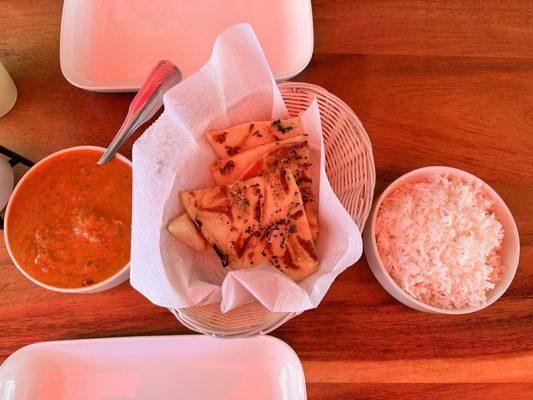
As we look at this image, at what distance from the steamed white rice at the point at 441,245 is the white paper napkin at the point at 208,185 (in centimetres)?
17

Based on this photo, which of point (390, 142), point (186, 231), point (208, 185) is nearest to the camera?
point (186, 231)

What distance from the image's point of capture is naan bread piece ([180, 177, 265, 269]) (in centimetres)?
94

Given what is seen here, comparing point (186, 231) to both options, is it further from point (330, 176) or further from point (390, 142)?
point (390, 142)

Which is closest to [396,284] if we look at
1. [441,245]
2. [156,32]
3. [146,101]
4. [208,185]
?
[441,245]

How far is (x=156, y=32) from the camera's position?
3.84 feet

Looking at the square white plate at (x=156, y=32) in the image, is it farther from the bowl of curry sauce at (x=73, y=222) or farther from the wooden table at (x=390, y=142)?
the bowl of curry sauce at (x=73, y=222)

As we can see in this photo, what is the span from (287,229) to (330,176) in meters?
0.18

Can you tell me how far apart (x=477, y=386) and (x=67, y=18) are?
139 centimetres

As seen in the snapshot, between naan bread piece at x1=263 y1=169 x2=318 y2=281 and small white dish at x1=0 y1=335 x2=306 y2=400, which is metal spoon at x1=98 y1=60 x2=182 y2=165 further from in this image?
small white dish at x1=0 y1=335 x2=306 y2=400

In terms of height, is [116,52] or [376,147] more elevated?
[116,52]

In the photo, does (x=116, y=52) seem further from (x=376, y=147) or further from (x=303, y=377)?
(x=303, y=377)

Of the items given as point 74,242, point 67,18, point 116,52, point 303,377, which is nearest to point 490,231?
point 303,377

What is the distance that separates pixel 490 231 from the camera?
98 centimetres

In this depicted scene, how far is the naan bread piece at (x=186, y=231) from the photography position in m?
Result: 0.92
